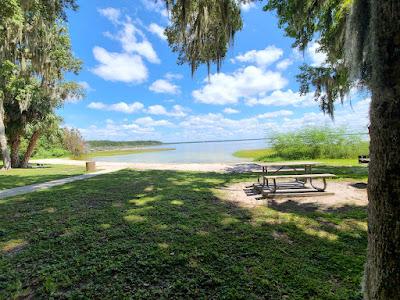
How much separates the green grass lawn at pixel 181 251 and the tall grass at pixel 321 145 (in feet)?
50.0

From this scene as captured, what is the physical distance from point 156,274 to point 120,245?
0.84 metres

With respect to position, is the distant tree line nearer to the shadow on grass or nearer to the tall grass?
the shadow on grass

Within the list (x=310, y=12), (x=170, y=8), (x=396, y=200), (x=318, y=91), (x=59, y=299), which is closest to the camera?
(x=396, y=200)

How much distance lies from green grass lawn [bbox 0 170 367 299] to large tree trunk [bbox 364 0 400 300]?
994 millimetres

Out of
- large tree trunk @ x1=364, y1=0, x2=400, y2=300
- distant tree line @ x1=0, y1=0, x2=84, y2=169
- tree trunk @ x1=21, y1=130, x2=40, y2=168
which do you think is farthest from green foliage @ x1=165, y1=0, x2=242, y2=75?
tree trunk @ x1=21, y1=130, x2=40, y2=168

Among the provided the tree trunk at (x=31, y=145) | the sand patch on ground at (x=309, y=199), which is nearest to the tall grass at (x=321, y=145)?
the sand patch on ground at (x=309, y=199)

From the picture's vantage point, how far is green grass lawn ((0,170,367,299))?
2.33m

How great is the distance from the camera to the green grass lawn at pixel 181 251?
7.65 feet

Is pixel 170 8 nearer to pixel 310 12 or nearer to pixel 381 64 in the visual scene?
pixel 310 12

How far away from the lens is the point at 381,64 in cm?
140

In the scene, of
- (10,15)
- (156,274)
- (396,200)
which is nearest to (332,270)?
(396,200)

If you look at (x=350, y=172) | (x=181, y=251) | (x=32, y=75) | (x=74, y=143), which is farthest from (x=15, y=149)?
(x=350, y=172)

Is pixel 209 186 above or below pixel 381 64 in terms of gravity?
below

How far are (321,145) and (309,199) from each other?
1497cm
